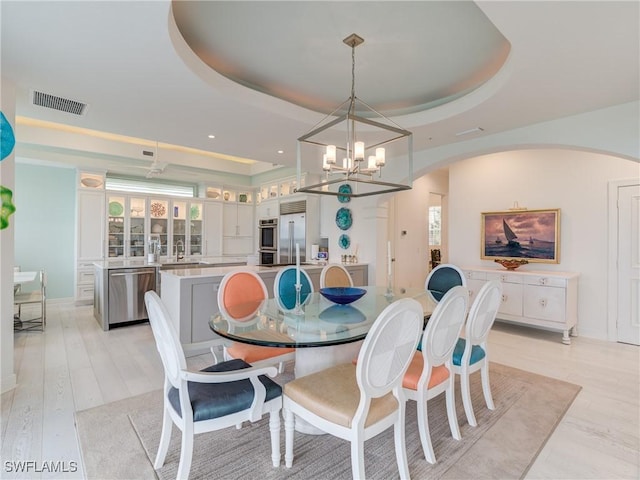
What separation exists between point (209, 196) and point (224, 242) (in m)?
1.13

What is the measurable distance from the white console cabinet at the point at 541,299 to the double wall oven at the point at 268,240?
13.4 ft

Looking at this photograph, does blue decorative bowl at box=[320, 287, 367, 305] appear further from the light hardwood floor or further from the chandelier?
the light hardwood floor

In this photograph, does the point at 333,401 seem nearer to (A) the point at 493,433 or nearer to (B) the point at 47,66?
(A) the point at 493,433

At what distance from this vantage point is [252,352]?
2363mm

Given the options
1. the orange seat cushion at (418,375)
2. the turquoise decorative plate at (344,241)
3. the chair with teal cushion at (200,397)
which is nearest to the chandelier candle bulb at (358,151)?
the orange seat cushion at (418,375)

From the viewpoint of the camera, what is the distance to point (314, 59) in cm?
268

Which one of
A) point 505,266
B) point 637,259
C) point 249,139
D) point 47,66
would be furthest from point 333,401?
point 637,259

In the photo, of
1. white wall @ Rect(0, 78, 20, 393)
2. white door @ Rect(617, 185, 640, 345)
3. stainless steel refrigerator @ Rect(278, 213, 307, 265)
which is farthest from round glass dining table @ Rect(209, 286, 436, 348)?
stainless steel refrigerator @ Rect(278, 213, 307, 265)

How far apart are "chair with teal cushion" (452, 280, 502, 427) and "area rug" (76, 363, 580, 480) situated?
8.5 inches

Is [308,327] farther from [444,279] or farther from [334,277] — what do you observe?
[444,279]

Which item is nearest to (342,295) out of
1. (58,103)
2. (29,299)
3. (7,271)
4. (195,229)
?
(7,271)

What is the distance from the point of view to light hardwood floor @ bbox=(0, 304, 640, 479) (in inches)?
75.8

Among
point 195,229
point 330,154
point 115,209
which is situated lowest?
point 195,229

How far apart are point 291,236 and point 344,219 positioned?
1.25m
